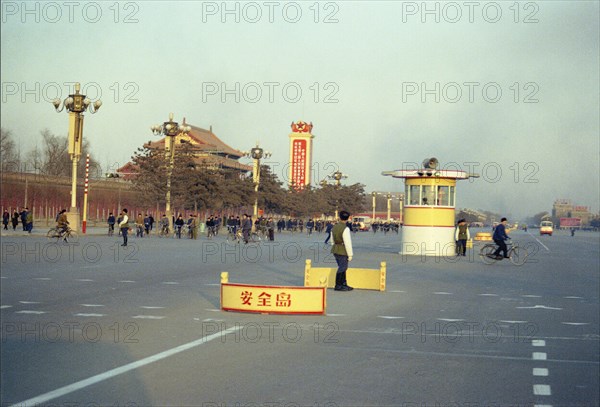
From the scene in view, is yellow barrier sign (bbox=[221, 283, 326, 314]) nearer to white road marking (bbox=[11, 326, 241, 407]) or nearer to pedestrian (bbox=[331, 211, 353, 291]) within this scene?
white road marking (bbox=[11, 326, 241, 407])

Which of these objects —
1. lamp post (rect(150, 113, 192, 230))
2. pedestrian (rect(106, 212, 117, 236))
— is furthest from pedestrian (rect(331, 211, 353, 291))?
lamp post (rect(150, 113, 192, 230))

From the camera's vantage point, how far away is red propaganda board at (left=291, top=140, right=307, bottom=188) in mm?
171875

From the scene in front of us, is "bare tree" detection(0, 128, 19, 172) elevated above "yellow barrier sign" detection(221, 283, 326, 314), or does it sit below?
above

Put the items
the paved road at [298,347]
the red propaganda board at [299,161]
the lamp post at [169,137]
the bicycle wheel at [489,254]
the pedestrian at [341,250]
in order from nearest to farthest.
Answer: the paved road at [298,347] → the pedestrian at [341,250] → the bicycle wheel at [489,254] → the lamp post at [169,137] → the red propaganda board at [299,161]

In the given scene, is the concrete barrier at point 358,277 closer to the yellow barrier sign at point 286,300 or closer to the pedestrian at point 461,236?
the yellow barrier sign at point 286,300

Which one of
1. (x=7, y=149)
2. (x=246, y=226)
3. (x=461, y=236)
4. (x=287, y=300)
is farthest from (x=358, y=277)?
(x=7, y=149)

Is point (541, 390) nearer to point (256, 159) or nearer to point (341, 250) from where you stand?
point (341, 250)

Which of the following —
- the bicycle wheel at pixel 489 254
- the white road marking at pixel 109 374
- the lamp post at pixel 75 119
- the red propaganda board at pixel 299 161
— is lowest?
the white road marking at pixel 109 374

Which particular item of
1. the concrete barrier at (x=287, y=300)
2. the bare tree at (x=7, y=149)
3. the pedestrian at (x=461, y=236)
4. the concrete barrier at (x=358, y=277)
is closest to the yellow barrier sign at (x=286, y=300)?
the concrete barrier at (x=287, y=300)

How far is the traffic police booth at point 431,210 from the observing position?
3934 centimetres

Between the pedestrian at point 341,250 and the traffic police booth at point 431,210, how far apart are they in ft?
67.7

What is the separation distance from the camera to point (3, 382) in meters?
8.40

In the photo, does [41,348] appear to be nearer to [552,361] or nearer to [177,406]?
[177,406]

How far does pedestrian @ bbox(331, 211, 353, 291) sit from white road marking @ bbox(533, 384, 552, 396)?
9973mm
